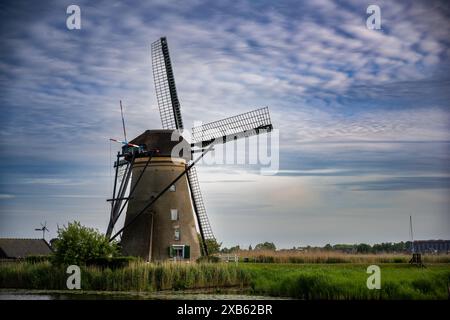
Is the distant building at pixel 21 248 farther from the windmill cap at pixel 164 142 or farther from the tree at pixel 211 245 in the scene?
the windmill cap at pixel 164 142

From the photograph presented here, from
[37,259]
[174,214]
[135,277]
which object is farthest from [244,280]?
[37,259]

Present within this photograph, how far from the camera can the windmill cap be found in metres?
30.5

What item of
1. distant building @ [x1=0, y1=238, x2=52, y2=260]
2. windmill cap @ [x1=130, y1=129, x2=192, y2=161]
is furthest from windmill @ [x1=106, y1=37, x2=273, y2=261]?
distant building @ [x1=0, y1=238, x2=52, y2=260]

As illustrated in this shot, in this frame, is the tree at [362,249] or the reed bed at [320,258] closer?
the reed bed at [320,258]

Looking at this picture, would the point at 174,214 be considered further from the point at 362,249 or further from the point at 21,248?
the point at 362,249

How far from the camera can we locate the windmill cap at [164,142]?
1200 inches

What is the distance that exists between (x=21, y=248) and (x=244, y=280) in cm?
2928

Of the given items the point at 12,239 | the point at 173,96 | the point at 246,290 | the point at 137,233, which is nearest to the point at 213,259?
the point at 137,233

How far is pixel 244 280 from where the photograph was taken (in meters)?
26.6

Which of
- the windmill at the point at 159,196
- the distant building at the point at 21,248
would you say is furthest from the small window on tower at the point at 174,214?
the distant building at the point at 21,248

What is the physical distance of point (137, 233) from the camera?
1195 inches

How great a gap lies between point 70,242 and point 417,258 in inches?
700

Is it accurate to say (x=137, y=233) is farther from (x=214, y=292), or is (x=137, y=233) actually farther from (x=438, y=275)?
(x=438, y=275)

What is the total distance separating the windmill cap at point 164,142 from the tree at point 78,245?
5.31 metres
